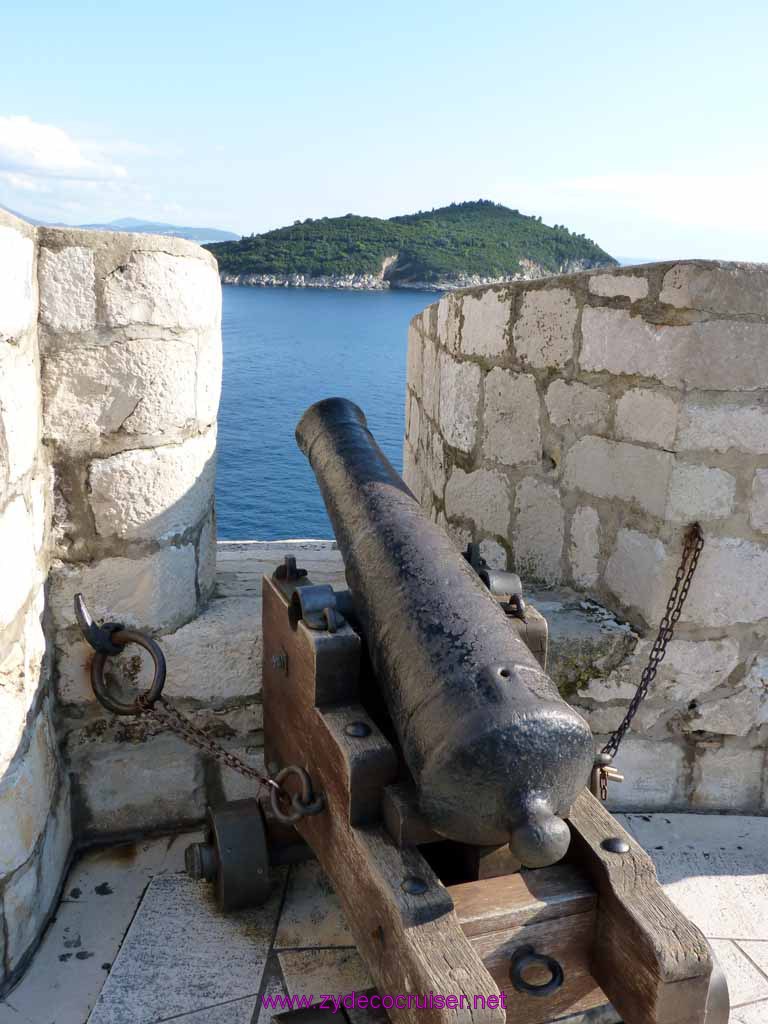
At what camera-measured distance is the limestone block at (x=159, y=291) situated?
215 centimetres

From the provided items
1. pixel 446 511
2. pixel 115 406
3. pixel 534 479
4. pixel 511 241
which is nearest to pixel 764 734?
pixel 534 479

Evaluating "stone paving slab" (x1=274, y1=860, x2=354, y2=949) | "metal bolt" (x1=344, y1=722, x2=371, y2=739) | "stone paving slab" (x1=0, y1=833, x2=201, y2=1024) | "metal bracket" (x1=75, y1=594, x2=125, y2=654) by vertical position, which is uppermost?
"metal bolt" (x1=344, y1=722, x2=371, y2=739)

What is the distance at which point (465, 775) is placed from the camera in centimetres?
144

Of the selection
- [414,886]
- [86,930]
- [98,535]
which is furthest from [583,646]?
[86,930]

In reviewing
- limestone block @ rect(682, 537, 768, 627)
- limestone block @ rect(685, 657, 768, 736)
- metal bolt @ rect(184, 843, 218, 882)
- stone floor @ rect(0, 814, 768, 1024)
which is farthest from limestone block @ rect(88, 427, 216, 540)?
limestone block @ rect(685, 657, 768, 736)

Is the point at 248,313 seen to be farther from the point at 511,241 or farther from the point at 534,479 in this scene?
the point at 534,479

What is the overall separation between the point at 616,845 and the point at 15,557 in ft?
4.50

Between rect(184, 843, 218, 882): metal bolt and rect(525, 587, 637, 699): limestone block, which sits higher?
rect(525, 587, 637, 699): limestone block

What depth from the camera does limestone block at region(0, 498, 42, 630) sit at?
187 cm

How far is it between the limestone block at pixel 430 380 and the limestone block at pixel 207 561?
46.7 inches

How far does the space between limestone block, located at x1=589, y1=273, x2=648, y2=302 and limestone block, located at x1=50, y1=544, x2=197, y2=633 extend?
4.56ft

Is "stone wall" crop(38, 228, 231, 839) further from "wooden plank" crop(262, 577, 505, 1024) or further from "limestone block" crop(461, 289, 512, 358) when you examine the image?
"limestone block" crop(461, 289, 512, 358)

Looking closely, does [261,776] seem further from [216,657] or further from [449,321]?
[449,321]

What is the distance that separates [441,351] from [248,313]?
6471 centimetres
